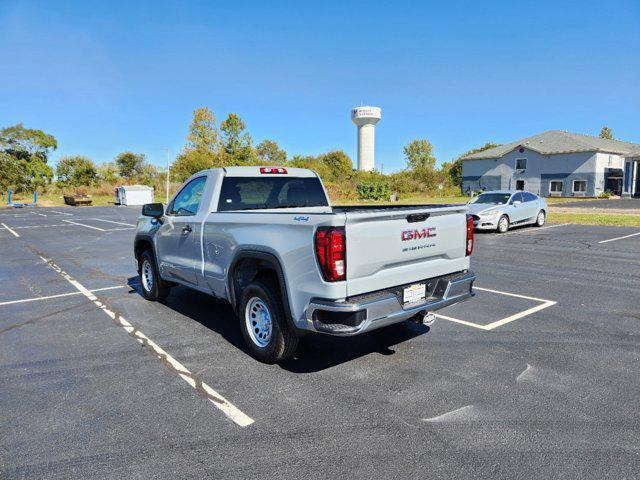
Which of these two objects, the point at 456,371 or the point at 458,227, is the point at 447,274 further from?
the point at 456,371

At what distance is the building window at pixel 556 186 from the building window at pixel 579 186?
4.01 feet

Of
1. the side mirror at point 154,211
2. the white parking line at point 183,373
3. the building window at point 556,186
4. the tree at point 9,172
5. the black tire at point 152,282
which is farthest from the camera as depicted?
the tree at point 9,172

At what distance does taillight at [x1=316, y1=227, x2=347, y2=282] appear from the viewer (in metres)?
3.55

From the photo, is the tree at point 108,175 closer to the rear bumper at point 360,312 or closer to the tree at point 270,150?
the tree at point 270,150

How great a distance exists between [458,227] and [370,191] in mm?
37257

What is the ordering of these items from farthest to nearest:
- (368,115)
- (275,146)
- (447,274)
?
(368,115)
(275,146)
(447,274)

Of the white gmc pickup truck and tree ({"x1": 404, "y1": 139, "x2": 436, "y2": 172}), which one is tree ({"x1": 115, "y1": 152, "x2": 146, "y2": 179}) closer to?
tree ({"x1": 404, "y1": 139, "x2": 436, "y2": 172})

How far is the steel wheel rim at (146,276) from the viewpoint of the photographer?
6914 mm

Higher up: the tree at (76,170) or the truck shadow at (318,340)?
the tree at (76,170)

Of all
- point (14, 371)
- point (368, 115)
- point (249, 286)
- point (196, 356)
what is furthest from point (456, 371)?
point (368, 115)

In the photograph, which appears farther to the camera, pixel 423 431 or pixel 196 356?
pixel 196 356

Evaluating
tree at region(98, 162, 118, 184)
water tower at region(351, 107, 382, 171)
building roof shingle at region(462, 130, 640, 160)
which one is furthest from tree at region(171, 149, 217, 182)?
water tower at region(351, 107, 382, 171)

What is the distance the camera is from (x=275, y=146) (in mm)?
89750

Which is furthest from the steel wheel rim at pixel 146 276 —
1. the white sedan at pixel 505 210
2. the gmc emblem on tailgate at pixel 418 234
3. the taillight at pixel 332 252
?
the white sedan at pixel 505 210
